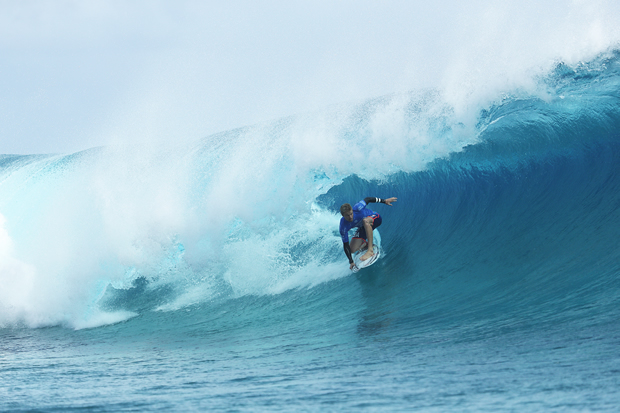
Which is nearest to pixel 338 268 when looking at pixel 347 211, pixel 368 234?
pixel 368 234

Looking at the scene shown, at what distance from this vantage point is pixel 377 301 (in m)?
6.10

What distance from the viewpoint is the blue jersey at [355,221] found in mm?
6852

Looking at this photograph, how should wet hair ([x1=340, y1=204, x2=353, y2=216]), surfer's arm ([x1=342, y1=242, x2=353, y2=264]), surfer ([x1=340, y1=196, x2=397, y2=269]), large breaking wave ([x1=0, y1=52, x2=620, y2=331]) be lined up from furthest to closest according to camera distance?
large breaking wave ([x1=0, y1=52, x2=620, y2=331]) < surfer's arm ([x1=342, y1=242, x2=353, y2=264]) < surfer ([x1=340, y1=196, x2=397, y2=269]) < wet hair ([x1=340, y1=204, x2=353, y2=216])

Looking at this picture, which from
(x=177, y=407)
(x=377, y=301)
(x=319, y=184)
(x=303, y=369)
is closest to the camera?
(x=177, y=407)

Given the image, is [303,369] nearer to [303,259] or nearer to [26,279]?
[303,259]

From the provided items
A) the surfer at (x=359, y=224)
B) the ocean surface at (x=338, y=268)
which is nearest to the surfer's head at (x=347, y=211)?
the surfer at (x=359, y=224)

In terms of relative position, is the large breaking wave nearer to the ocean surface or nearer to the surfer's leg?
the ocean surface

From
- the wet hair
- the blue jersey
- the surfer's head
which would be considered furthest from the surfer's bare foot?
the wet hair

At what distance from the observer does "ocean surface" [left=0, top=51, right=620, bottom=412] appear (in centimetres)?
323

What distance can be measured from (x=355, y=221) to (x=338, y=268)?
917 mm

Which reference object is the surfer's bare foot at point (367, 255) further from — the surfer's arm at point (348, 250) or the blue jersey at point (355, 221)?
the blue jersey at point (355, 221)

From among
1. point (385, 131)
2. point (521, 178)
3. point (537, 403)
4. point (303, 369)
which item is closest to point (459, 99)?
point (385, 131)

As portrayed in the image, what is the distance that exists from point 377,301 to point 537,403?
147 inches

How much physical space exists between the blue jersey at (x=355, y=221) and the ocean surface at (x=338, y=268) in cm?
69
